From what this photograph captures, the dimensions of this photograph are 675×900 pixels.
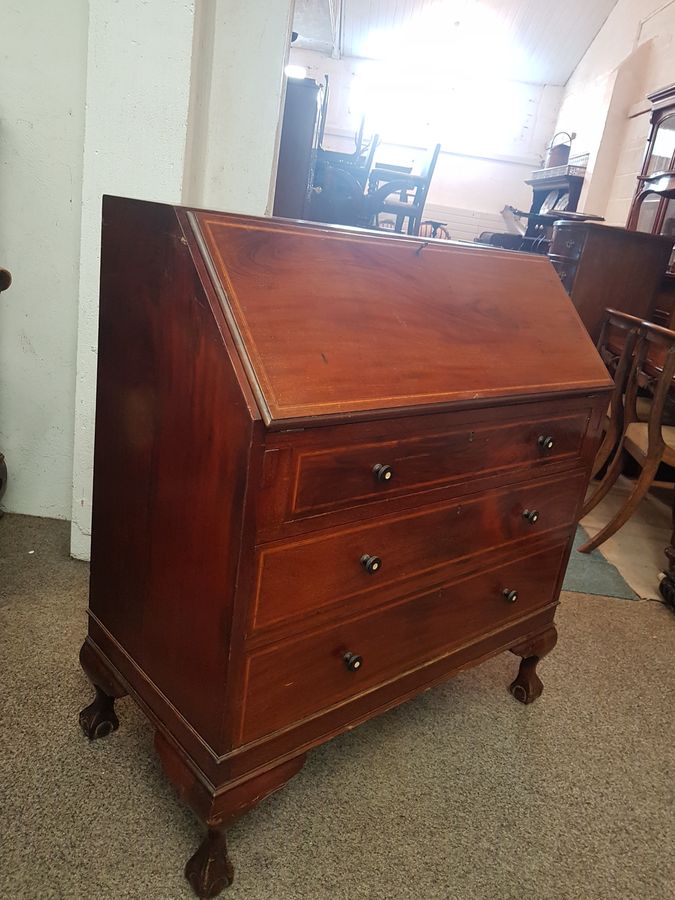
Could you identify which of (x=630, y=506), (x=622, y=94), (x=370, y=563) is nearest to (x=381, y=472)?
(x=370, y=563)

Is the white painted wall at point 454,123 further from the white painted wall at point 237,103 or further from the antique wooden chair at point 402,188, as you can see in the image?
the white painted wall at point 237,103

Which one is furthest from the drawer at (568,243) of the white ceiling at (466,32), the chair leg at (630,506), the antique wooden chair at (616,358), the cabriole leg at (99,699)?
the white ceiling at (466,32)

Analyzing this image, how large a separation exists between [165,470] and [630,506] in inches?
90.7

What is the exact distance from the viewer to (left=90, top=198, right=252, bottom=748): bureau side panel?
107 centimetres

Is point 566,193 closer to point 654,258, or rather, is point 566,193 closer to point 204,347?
point 654,258

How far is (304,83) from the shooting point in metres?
3.81

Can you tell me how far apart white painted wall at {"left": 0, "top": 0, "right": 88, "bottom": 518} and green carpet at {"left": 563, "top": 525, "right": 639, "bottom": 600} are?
200 centimetres

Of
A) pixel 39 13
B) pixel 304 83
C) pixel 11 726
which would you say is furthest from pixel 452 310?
pixel 304 83

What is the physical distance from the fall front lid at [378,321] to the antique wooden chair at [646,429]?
109cm

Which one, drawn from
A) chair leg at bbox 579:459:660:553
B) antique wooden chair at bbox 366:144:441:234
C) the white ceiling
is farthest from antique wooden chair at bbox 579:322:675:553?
the white ceiling

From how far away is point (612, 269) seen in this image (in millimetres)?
3898

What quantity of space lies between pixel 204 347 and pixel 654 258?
11.9ft

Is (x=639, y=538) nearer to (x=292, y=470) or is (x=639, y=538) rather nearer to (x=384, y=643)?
(x=384, y=643)

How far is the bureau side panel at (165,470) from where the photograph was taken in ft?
3.51
